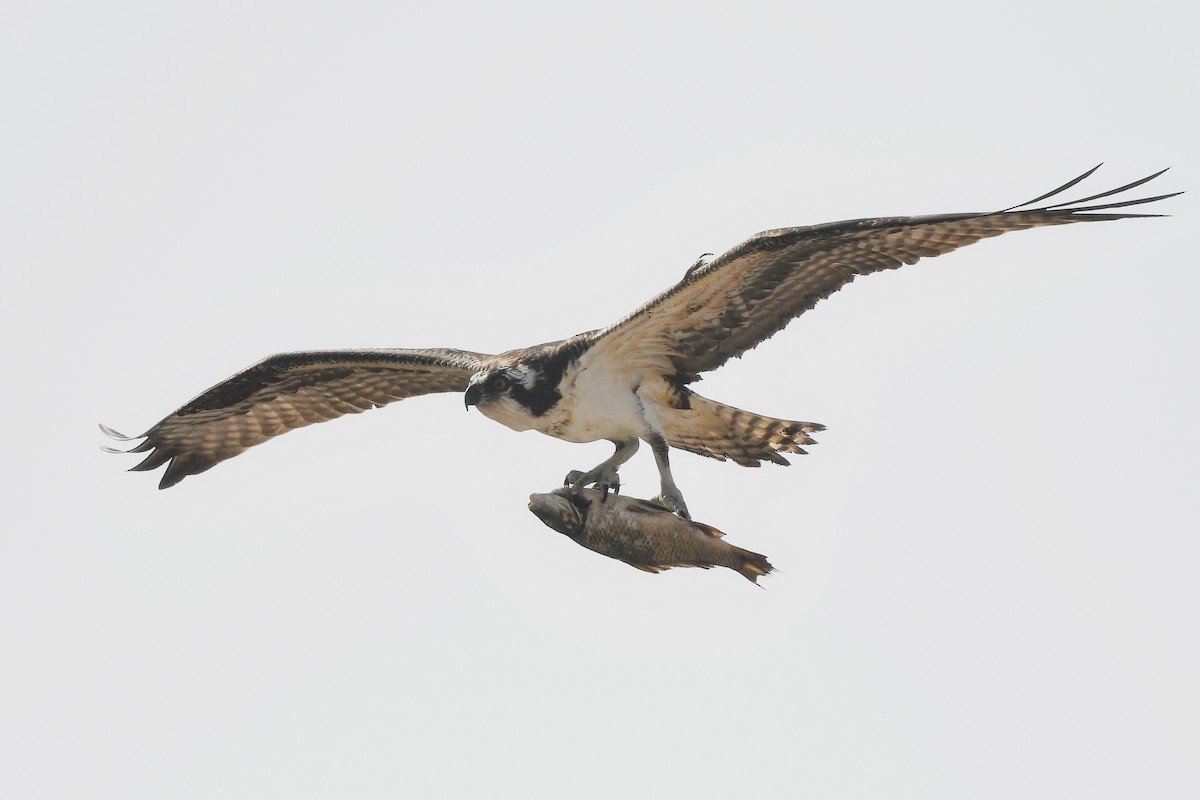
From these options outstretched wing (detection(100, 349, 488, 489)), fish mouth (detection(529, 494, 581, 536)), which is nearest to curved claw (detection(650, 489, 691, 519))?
fish mouth (detection(529, 494, 581, 536))

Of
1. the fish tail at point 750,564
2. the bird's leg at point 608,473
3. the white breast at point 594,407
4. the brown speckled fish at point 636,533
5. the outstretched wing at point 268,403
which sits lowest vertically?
the fish tail at point 750,564

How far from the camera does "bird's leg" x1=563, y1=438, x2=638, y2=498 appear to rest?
14078mm

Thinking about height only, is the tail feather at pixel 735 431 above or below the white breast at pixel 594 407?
below

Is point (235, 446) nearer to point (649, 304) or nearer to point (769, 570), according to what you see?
point (649, 304)

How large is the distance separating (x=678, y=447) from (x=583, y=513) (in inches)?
111

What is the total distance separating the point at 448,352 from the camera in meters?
15.3

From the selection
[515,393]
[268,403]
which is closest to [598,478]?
[515,393]

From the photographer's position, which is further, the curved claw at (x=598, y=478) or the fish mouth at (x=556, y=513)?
the curved claw at (x=598, y=478)

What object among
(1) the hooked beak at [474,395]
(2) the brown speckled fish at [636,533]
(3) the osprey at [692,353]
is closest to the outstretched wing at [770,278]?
(3) the osprey at [692,353]

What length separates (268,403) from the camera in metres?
16.7

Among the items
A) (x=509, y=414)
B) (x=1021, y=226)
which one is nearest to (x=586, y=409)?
(x=509, y=414)

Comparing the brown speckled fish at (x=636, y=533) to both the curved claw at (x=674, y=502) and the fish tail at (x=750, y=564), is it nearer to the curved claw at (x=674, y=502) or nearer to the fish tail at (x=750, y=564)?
the fish tail at (x=750, y=564)

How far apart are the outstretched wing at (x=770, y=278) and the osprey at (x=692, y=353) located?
10 mm

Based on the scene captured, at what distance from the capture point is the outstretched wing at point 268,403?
16.2 meters
